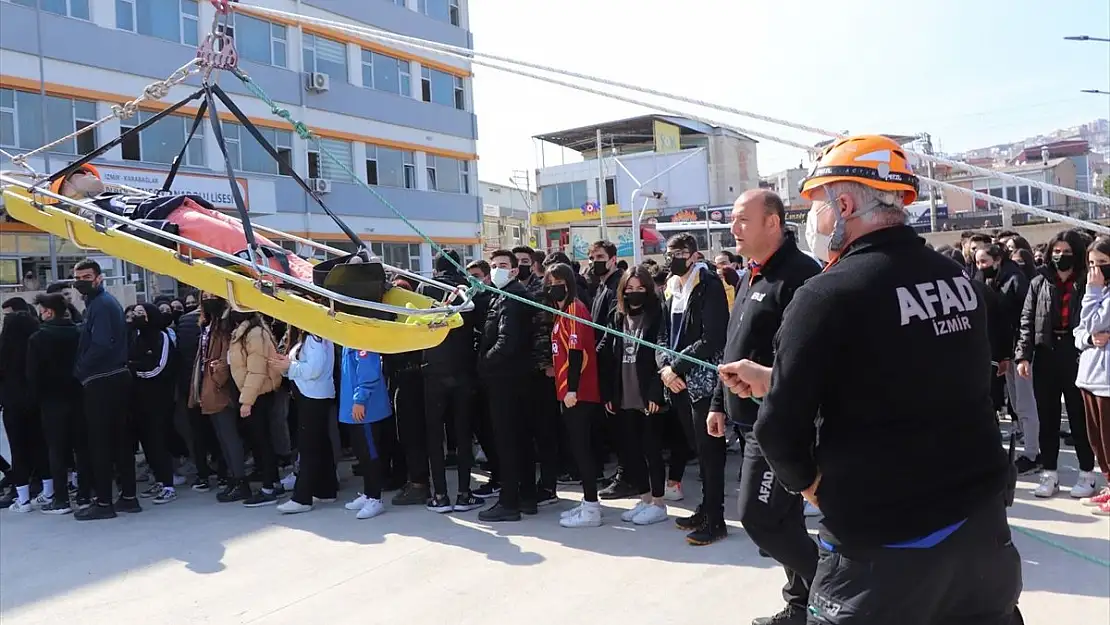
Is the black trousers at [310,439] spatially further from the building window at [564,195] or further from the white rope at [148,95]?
the building window at [564,195]

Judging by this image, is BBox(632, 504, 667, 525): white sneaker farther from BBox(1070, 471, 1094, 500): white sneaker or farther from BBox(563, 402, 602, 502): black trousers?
BBox(1070, 471, 1094, 500): white sneaker

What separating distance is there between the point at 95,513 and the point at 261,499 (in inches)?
51.7

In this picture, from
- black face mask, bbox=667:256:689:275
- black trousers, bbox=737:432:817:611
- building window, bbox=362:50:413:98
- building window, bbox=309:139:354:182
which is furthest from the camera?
building window, bbox=362:50:413:98

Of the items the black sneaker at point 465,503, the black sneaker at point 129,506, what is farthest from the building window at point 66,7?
the black sneaker at point 465,503

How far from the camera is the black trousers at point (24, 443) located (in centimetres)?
714

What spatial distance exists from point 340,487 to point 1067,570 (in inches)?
218

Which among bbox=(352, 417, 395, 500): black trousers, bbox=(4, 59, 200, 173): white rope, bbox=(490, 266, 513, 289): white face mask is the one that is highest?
bbox=(4, 59, 200, 173): white rope

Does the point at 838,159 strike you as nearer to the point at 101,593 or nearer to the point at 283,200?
the point at 101,593

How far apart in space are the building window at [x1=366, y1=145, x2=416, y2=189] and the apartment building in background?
0.04 meters

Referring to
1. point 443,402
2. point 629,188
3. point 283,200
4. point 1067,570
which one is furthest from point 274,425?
point 629,188

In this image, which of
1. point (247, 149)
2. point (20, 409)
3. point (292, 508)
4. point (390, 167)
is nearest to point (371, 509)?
point (292, 508)

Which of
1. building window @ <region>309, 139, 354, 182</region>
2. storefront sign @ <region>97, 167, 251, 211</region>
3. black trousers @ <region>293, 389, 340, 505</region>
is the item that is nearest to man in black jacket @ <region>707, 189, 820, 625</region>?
black trousers @ <region>293, 389, 340, 505</region>

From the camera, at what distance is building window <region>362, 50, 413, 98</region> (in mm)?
26234

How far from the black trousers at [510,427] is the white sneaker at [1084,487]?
381cm
